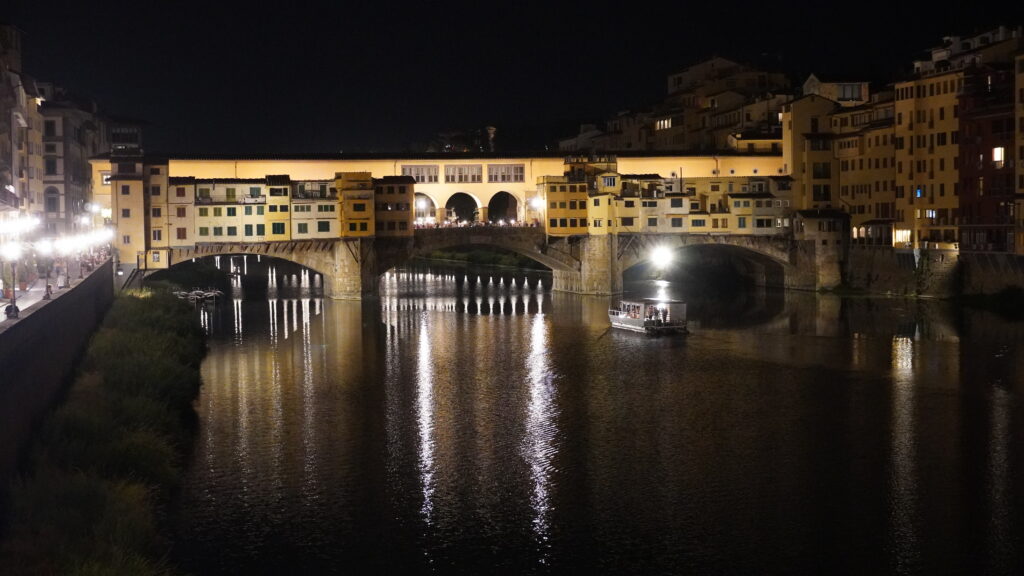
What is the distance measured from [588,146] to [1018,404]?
46.8m

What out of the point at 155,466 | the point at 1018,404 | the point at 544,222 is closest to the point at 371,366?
the point at 155,466

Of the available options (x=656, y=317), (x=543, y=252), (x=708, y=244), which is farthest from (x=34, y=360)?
(x=708, y=244)

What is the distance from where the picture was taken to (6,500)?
10.2 metres

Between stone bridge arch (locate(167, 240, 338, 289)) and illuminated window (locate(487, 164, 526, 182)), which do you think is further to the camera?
illuminated window (locate(487, 164, 526, 182))

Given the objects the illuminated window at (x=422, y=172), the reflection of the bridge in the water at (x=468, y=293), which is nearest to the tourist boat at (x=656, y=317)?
the reflection of the bridge in the water at (x=468, y=293)

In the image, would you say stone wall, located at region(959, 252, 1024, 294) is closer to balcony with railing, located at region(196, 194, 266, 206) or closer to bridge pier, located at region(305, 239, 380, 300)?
bridge pier, located at region(305, 239, 380, 300)

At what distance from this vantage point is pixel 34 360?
39.0 ft

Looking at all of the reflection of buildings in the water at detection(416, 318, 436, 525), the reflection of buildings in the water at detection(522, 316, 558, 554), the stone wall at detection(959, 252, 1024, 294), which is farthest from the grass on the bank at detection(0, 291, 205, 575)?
the stone wall at detection(959, 252, 1024, 294)

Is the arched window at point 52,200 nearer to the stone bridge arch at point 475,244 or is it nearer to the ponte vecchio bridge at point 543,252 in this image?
the ponte vecchio bridge at point 543,252

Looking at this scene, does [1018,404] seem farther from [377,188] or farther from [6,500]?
[377,188]

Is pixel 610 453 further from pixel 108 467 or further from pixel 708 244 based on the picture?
pixel 708 244

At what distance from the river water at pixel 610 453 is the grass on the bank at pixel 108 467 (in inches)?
24.7

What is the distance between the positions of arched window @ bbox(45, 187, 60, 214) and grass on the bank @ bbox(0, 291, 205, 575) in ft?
75.2

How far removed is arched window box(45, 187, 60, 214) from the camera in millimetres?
41344
